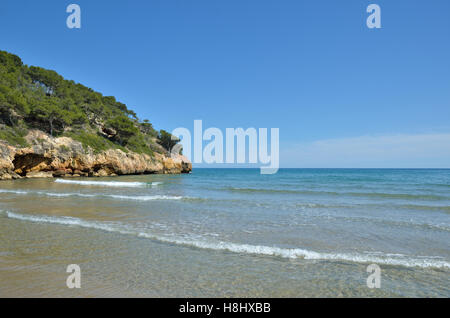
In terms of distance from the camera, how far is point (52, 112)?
3145cm

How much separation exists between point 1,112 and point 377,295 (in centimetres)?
3949

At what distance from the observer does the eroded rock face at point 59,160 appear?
26016 millimetres

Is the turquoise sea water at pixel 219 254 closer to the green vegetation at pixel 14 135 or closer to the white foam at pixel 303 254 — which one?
the white foam at pixel 303 254

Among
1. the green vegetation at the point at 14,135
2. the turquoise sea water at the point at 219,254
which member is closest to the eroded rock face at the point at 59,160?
the green vegetation at the point at 14,135

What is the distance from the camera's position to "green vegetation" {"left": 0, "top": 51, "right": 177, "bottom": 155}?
29.2m

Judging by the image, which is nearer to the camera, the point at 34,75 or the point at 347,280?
the point at 347,280

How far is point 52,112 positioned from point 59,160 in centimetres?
662

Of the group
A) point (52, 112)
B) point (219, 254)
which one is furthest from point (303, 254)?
point (52, 112)

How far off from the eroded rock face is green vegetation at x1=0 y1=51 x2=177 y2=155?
1187 millimetres

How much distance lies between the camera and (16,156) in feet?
86.5

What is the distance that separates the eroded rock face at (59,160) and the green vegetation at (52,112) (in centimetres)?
119

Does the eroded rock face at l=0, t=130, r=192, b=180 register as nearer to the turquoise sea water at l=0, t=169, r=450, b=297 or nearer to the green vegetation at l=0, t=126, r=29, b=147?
the green vegetation at l=0, t=126, r=29, b=147
